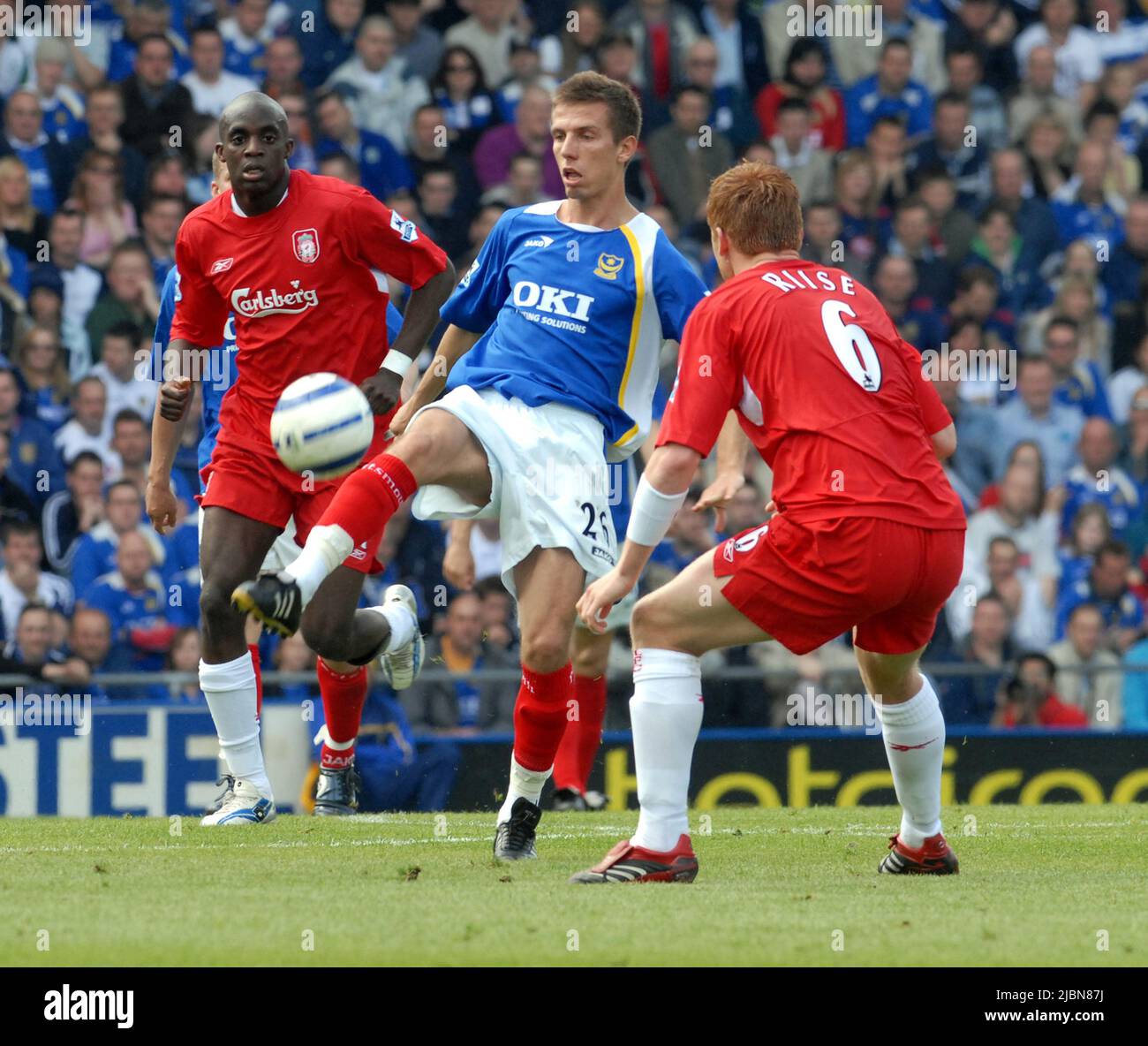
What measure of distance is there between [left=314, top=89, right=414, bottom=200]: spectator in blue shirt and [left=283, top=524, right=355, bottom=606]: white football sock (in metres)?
8.89

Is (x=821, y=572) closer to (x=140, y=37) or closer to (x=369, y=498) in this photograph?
(x=369, y=498)

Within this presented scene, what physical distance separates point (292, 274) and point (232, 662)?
155 cm

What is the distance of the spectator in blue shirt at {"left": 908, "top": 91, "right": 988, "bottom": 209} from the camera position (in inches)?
640

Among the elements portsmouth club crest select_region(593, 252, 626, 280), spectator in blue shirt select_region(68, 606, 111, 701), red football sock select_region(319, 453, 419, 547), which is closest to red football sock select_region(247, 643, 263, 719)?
red football sock select_region(319, 453, 419, 547)

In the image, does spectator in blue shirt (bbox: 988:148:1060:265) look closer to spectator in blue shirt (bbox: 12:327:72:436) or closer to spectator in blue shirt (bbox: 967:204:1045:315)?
spectator in blue shirt (bbox: 967:204:1045:315)

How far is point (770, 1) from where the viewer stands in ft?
54.6

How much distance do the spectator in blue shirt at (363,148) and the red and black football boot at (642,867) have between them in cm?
967

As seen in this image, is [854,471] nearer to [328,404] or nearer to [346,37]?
[328,404]

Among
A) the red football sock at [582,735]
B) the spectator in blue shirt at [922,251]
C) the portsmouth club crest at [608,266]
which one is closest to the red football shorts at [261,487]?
the portsmouth club crest at [608,266]

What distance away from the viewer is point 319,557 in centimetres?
621

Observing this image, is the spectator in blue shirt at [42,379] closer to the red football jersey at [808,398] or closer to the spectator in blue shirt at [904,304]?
the spectator in blue shirt at [904,304]

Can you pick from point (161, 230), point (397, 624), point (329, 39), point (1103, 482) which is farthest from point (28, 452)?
point (1103, 482)

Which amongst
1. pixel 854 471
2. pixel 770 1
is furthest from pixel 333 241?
pixel 770 1

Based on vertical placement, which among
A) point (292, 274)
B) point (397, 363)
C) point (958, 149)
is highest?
point (958, 149)
